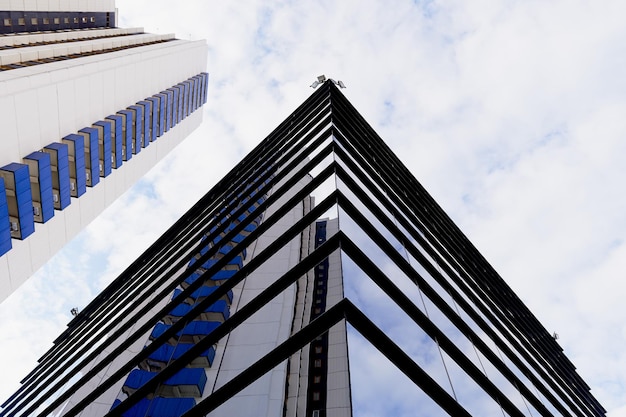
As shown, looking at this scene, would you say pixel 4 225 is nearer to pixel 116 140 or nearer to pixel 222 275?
pixel 222 275

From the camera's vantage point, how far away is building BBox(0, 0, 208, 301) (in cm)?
2620

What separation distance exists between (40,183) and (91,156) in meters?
9.59

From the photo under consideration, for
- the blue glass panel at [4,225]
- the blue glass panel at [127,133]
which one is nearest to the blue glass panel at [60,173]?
the blue glass panel at [4,225]

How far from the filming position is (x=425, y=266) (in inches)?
540

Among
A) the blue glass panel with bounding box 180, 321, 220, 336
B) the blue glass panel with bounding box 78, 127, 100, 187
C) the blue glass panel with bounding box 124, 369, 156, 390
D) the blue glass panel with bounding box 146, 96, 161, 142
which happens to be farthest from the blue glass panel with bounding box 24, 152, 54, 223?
the blue glass panel with bounding box 146, 96, 161, 142

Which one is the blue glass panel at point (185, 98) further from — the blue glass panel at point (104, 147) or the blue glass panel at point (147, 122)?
the blue glass panel at point (104, 147)

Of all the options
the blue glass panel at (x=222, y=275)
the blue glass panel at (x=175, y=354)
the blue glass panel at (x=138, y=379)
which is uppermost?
the blue glass panel at (x=222, y=275)

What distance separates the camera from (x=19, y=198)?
26156 mm

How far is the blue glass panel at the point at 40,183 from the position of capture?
27.5 meters

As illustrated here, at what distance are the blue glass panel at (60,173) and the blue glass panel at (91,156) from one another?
15.1 feet

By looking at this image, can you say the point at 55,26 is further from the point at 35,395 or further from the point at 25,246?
the point at 35,395

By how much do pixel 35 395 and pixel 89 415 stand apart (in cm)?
909

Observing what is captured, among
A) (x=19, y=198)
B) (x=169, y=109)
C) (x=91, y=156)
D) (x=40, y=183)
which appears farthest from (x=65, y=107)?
(x=169, y=109)

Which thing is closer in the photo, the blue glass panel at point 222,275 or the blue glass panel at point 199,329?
the blue glass panel at point 199,329
